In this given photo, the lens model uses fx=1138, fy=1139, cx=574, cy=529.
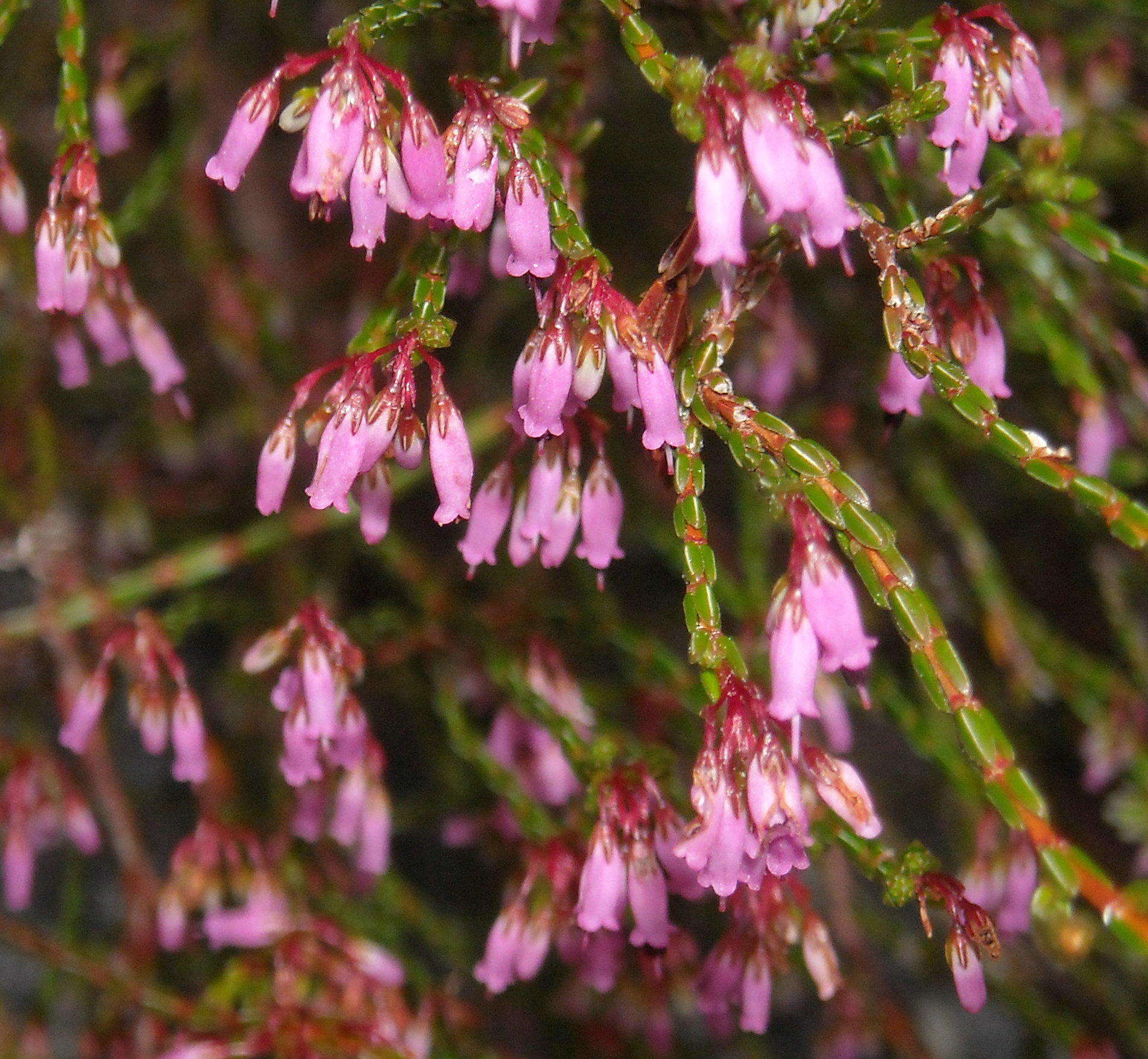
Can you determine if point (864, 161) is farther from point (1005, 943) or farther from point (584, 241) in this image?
point (1005, 943)

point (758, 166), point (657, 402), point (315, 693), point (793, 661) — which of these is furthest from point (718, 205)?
point (315, 693)

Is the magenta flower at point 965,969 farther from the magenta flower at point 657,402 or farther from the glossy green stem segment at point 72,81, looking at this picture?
the glossy green stem segment at point 72,81

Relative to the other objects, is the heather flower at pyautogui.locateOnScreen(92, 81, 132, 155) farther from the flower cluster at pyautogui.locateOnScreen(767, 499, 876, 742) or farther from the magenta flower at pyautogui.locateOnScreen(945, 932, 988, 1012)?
the magenta flower at pyautogui.locateOnScreen(945, 932, 988, 1012)

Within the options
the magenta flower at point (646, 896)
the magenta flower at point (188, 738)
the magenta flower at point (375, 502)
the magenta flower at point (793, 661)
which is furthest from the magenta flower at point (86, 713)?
the magenta flower at point (793, 661)

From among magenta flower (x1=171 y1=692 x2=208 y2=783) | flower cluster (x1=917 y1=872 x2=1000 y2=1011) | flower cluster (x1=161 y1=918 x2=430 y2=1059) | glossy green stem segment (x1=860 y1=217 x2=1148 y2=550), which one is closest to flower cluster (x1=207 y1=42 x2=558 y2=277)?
glossy green stem segment (x1=860 y1=217 x2=1148 y2=550)

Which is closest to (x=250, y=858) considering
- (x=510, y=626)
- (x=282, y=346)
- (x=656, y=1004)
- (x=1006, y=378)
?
(x=510, y=626)
